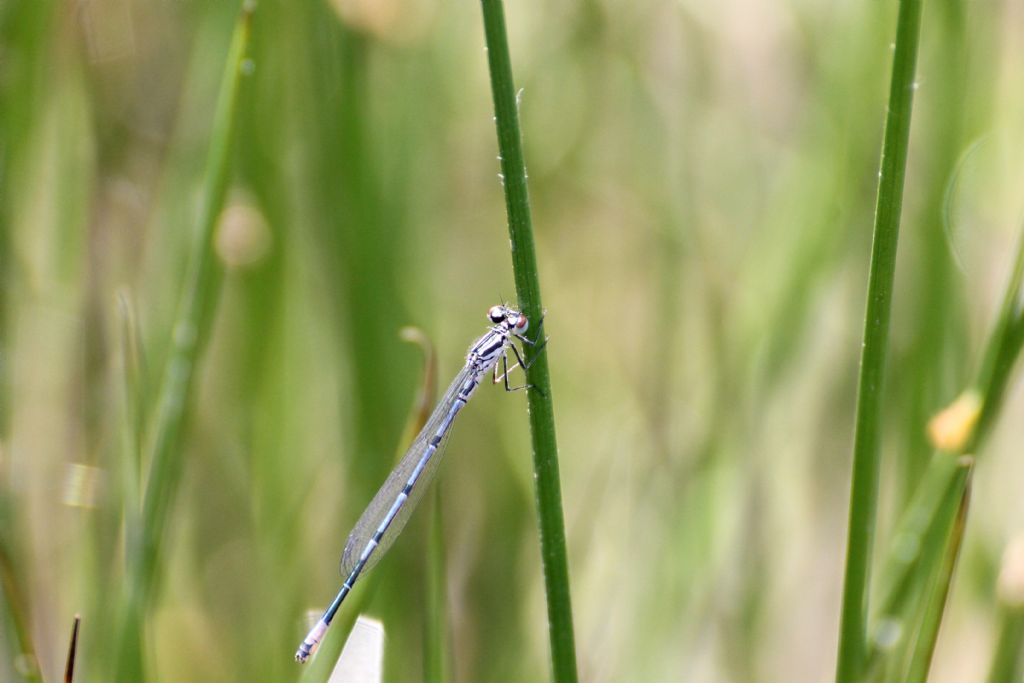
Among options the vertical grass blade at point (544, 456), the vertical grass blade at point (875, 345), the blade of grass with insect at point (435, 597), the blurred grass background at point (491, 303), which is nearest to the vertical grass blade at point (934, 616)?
the vertical grass blade at point (875, 345)

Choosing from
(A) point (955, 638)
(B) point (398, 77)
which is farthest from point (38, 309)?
(A) point (955, 638)

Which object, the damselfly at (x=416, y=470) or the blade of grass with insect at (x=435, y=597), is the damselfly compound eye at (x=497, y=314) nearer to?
the damselfly at (x=416, y=470)

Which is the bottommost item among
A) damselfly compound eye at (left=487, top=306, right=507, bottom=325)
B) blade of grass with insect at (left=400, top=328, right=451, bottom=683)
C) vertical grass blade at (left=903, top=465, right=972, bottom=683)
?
vertical grass blade at (left=903, top=465, right=972, bottom=683)

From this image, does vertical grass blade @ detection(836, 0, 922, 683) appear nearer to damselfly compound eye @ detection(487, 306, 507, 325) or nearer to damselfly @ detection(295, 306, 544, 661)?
damselfly @ detection(295, 306, 544, 661)

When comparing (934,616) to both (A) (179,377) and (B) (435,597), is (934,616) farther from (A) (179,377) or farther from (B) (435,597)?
(A) (179,377)

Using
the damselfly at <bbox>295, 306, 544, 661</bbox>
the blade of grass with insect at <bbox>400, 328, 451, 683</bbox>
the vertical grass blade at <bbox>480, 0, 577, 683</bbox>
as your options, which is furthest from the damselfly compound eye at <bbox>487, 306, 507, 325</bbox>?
the vertical grass blade at <bbox>480, 0, 577, 683</bbox>

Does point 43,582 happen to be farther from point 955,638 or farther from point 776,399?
point 955,638

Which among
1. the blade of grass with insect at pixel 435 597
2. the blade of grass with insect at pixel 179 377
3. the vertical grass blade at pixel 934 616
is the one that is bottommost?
the vertical grass blade at pixel 934 616

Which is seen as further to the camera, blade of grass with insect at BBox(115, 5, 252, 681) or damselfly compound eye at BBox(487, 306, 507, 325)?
damselfly compound eye at BBox(487, 306, 507, 325)
